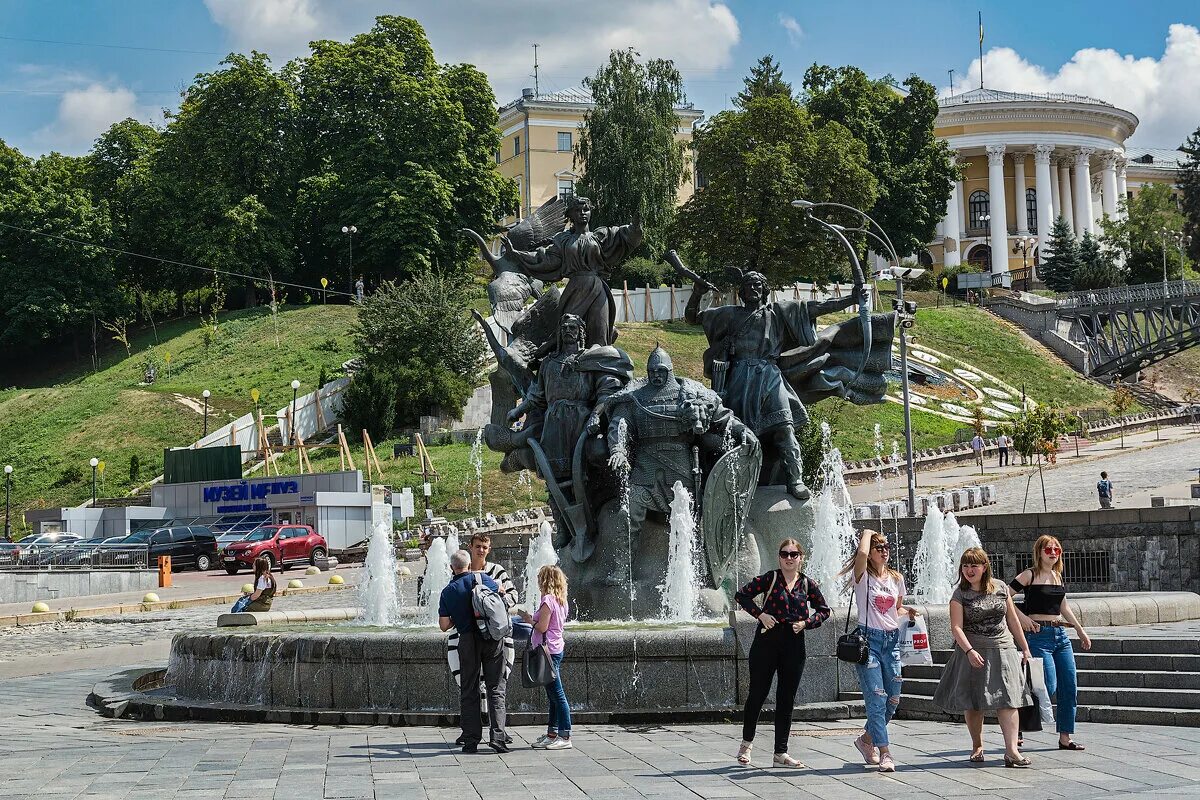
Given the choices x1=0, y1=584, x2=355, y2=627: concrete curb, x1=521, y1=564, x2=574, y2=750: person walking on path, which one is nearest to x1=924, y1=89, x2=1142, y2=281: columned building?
x1=0, y1=584, x2=355, y2=627: concrete curb

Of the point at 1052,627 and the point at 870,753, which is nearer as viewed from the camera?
the point at 870,753

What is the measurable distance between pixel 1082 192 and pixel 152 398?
64754mm

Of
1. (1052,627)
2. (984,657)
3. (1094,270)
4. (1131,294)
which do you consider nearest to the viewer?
(984,657)

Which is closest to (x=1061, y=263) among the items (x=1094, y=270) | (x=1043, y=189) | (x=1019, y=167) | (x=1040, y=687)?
(x=1094, y=270)

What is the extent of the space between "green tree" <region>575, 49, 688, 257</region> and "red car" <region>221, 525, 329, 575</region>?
105 ft

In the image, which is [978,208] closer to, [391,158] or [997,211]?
[997,211]

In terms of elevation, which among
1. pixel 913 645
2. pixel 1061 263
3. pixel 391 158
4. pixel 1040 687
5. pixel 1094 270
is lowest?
pixel 1040 687

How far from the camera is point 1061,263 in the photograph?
86438 mm

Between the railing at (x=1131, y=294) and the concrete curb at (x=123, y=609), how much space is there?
52.8 metres

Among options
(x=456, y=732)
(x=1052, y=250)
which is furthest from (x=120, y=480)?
(x=1052, y=250)

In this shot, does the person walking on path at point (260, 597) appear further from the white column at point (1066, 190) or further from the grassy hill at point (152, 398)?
the white column at point (1066, 190)

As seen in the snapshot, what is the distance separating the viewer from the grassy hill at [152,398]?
55.2m

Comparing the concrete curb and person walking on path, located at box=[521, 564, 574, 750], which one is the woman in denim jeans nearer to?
person walking on path, located at box=[521, 564, 574, 750]

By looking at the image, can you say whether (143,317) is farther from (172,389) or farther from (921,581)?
(921,581)
